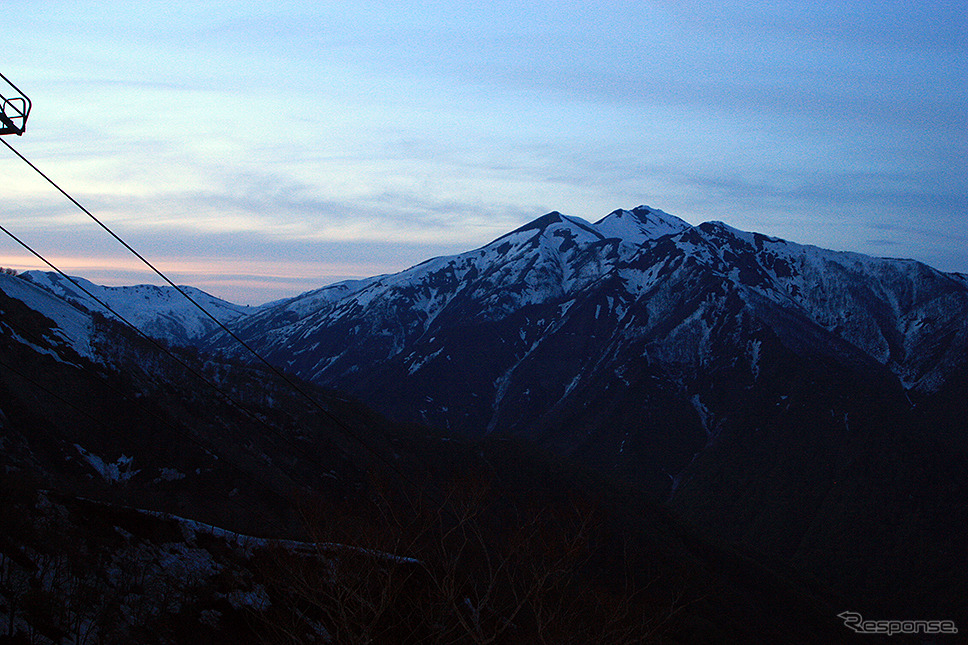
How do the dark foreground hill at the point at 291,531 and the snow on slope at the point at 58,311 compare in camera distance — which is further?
the snow on slope at the point at 58,311

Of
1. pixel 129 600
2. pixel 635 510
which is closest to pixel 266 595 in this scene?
pixel 129 600

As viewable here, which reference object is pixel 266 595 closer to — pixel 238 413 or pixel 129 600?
pixel 129 600

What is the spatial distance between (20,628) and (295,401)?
113853 millimetres

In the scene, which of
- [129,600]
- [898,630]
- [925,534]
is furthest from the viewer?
[925,534]

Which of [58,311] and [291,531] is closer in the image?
[291,531]

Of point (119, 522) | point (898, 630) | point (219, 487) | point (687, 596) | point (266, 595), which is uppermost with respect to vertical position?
point (119, 522)

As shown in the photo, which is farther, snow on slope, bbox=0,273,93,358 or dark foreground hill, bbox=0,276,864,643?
snow on slope, bbox=0,273,93,358

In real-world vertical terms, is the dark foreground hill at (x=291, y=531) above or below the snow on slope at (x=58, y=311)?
below

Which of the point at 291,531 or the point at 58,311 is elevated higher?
the point at 58,311

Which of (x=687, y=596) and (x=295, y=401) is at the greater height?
(x=295, y=401)

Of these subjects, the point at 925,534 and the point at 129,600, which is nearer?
the point at 129,600

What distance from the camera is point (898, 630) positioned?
423 ft

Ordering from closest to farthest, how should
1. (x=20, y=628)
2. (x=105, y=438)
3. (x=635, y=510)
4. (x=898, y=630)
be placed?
(x=20, y=628) < (x=105, y=438) < (x=898, y=630) < (x=635, y=510)

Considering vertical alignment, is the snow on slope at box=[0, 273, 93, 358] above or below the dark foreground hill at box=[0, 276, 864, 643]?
above
